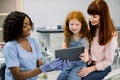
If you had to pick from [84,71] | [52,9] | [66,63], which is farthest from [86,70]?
[52,9]

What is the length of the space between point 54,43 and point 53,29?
289 mm

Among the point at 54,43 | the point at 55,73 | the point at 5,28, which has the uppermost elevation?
the point at 5,28

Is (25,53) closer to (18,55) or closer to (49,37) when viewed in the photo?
(18,55)

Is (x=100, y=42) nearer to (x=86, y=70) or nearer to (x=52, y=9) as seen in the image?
(x=86, y=70)

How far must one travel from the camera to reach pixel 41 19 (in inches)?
180

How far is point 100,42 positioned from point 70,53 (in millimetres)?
234

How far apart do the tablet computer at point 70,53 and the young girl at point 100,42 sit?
0.35 feet

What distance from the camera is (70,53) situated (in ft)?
5.50

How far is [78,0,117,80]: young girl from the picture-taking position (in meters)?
1.66

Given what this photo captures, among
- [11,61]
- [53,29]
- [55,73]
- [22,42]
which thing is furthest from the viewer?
[53,29]

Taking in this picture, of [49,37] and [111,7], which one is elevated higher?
[111,7]

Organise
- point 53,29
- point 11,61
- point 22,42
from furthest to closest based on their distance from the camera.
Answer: point 53,29 < point 22,42 < point 11,61

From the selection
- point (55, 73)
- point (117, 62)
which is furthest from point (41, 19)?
point (117, 62)

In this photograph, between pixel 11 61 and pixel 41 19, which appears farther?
pixel 41 19
